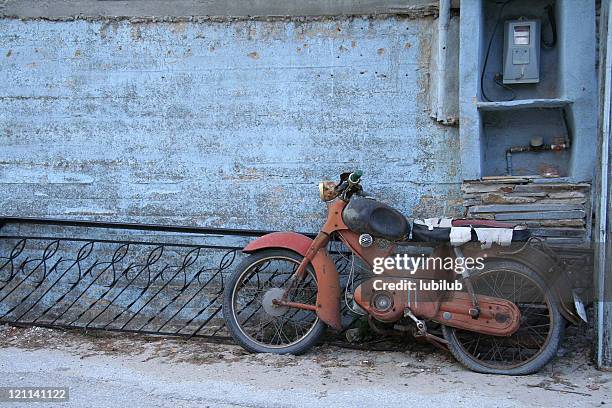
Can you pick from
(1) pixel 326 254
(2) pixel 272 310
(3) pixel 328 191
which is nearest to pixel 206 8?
(3) pixel 328 191

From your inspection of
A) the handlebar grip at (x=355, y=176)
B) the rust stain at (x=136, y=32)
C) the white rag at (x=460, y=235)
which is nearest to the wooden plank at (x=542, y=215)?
A: the white rag at (x=460, y=235)

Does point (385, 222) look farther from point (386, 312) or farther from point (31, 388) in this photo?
point (31, 388)

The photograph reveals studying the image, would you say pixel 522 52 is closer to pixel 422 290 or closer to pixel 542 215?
pixel 542 215

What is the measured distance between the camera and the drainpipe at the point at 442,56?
20.3 feet

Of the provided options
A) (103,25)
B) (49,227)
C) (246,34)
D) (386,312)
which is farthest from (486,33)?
(49,227)

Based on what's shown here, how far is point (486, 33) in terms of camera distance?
249 inches

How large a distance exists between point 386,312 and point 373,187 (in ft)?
3.96

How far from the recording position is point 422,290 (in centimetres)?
563

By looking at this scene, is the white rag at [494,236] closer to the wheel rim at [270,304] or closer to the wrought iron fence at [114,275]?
the wheel rim at [270,304]

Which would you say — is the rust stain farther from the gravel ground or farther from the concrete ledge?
the gravel ground

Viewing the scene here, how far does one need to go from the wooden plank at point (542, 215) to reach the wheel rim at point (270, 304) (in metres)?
1.55

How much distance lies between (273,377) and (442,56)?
2785 millimetres

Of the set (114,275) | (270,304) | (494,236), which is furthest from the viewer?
(114,275)

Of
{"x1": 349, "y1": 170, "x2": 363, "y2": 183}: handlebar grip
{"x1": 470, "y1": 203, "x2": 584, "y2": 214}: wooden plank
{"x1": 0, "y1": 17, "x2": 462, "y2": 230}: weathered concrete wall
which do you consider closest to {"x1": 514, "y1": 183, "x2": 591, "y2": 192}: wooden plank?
{"x1": 470, "y1": 203, "x2": 584, "y2": 214}: wooden plank
